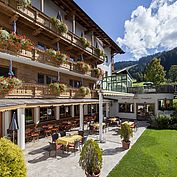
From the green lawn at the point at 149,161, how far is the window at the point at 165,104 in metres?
15.8

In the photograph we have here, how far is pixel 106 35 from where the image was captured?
33.1 m

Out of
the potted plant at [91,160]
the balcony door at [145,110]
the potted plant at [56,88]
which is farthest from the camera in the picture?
the balcony door at [145,110]

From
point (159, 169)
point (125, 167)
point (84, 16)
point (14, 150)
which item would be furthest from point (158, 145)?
point (84, 16)

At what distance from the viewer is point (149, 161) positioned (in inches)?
529

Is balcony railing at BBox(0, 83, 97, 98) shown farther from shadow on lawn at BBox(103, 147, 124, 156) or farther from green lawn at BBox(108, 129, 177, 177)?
green lawn at BBox(108, 129, 177, 177)

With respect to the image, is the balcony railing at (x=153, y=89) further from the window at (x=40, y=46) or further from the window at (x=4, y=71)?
the window at (x=4, y=71)

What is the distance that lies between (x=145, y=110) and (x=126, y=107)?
322 cm

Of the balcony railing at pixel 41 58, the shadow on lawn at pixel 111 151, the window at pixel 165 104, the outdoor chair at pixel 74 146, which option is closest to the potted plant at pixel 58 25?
the balcony railing at pixel 41 58

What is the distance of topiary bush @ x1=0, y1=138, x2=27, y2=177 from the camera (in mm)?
6105

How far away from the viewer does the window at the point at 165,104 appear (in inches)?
1325

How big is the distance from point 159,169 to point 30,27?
1511 centimetres

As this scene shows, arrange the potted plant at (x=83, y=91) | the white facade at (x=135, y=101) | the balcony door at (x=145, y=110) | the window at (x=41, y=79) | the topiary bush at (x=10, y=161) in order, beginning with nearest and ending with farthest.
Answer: the topiary bush at (x=10, y=161), the window at (x=41, y=79), the potted plant at (x=83, y=91), the white facade at (x=135, y=101), the balcony door at (x=145, y=110)

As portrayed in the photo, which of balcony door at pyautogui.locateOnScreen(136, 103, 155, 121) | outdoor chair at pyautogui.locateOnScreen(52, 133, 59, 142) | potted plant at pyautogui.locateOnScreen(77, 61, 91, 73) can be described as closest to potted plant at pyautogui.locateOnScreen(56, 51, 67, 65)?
potted plant at pyautogui.locateOnScreen(77, 61, 91, 73)

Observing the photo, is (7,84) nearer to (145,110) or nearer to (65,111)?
(65,111)
